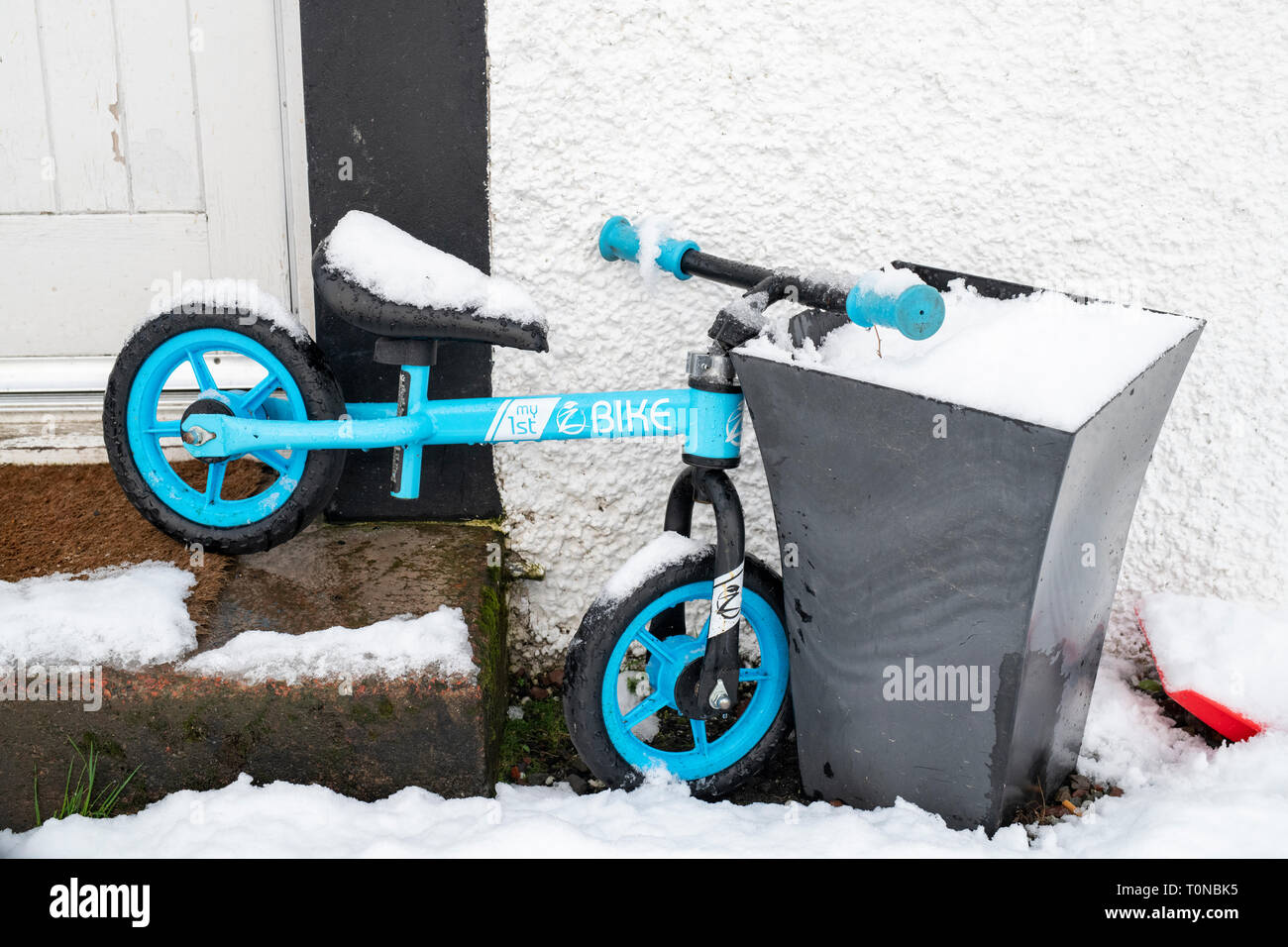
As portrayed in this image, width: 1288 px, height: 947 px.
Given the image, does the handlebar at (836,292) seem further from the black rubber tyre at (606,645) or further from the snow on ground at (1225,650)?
the snow on ground at (1225,650)

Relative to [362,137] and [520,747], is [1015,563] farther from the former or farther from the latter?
[362,137]

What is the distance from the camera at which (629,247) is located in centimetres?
212

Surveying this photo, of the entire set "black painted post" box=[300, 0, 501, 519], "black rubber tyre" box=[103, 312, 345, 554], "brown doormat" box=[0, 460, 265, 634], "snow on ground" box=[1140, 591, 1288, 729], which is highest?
"black painted post" box=[300, 0, 501, 519]

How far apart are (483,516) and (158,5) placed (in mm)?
1299

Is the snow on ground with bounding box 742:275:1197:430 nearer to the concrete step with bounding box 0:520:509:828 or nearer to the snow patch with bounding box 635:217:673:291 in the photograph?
the snow patch with bounding box 635:217:673:291

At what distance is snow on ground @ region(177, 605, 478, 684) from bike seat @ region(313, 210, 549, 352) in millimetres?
547

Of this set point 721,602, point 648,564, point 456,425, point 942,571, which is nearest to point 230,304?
point 456,425

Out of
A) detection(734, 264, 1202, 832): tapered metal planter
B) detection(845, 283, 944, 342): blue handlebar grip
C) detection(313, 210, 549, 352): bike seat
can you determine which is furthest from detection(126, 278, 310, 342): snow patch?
detection(845, 283, 944, 342): blue handlebar grip

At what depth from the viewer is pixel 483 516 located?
2398 mm

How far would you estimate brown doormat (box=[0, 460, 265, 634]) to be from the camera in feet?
6.84

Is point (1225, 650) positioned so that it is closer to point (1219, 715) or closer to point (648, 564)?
point (1219, 715)

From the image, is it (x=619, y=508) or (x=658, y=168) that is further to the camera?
(x=619, y=508)

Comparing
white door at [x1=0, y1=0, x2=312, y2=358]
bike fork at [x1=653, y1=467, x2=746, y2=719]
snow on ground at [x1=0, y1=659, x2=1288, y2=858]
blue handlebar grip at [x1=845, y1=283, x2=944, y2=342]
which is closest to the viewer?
blue handlebar grip at [x1=845, y1=283, x2=944, y2=342]
